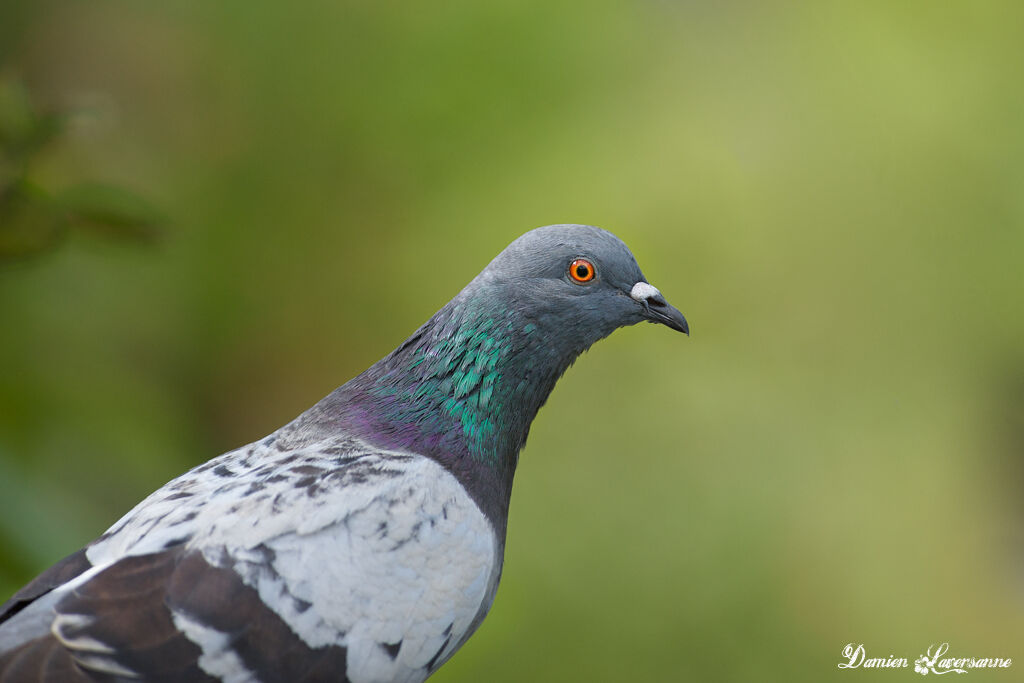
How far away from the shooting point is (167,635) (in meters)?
1.66

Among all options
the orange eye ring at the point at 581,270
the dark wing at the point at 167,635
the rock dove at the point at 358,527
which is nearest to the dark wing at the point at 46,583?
the rock dove at the point at 358,527

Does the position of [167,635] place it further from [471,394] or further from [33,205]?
[33,205]

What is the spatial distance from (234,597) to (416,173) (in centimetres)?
305

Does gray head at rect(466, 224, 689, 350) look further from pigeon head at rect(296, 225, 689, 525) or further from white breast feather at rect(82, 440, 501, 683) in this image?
white breast feather at rect(82, 440, 501, 683)

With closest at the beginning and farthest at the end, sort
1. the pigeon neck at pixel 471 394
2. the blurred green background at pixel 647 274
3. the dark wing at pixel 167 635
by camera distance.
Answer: the dark wing at pixel 167 635
the pigeon neck at pixel 471 394
the blurred green background at pixel 647 274

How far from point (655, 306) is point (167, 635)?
1.22 metres

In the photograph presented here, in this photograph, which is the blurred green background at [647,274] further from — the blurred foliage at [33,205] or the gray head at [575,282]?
the gray head at [575,282]

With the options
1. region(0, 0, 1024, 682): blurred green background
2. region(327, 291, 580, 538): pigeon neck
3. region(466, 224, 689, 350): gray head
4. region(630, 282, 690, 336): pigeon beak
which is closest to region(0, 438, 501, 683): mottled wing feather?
region(327, 291, 580, 538): pigeon neck

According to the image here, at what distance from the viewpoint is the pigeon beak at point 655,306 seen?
2107mm

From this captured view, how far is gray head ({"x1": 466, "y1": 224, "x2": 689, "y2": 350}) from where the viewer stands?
2.09m

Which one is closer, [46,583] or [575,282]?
[46,583]

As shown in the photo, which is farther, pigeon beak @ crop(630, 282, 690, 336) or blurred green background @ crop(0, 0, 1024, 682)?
blurred green background @ crop(0, 0, 1024, 682)

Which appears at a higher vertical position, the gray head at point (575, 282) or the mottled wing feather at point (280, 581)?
the gray head at point (575, 282)

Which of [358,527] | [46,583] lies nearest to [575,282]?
[358,527]
